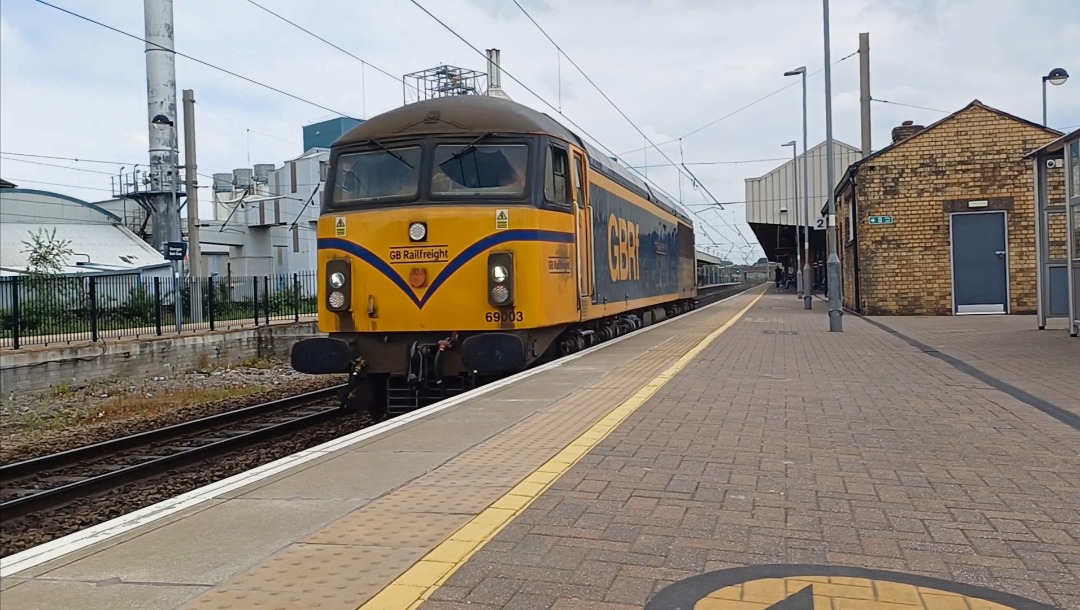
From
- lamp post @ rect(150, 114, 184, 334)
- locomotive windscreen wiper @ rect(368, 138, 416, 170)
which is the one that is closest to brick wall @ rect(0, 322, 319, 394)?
lamp post @ rect(150, 114, 184, 334)

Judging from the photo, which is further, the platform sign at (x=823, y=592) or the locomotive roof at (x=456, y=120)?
the locomotive roof at (x=456, y=120)

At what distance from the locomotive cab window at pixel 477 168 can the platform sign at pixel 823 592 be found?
6.43 meters

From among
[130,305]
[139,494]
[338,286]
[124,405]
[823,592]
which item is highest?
[338,286]

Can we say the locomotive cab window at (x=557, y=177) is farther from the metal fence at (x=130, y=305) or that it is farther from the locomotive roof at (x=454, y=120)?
the metal fence at (x=130, y=305)

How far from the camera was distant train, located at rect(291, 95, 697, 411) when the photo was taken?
9328 mm

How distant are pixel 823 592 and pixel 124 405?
12022mm

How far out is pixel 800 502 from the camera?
4801mm

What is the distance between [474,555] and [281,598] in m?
0.85

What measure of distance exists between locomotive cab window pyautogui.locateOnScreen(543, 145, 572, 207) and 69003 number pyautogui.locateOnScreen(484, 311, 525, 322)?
1386 mm

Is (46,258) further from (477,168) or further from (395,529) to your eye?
(395,529)

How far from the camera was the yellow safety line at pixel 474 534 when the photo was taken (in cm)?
349

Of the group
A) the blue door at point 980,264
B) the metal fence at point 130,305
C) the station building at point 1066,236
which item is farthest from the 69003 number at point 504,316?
the blue door at point 980,264

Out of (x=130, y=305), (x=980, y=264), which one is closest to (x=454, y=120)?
(x=130, y=305)

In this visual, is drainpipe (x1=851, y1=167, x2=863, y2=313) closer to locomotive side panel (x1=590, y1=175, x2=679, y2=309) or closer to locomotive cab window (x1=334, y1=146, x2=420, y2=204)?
locomotive side panel (x1=590, y1=175, x2=679, y2=309)
